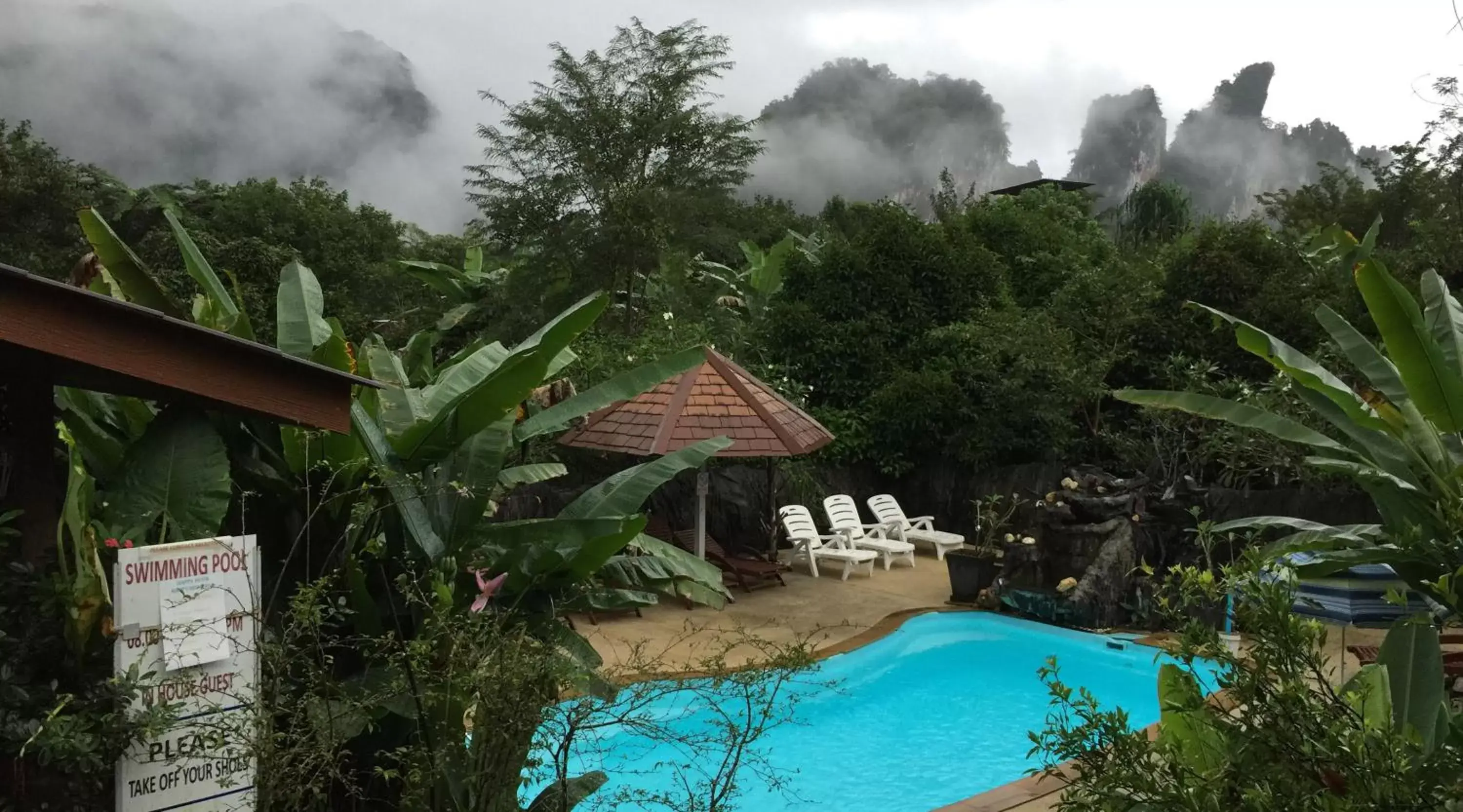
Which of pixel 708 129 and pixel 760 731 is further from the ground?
pixel 708 129

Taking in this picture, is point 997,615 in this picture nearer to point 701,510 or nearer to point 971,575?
point 971,575

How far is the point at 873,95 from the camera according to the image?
2127 inches

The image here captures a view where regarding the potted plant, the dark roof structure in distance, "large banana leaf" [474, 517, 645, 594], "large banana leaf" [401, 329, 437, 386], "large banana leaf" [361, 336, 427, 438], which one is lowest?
the potted plant

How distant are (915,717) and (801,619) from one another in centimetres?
155

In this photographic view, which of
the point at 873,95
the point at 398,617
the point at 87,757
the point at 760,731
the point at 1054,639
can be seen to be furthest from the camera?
the point at 873,95

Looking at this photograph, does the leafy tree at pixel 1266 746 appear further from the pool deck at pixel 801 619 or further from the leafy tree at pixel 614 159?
the leafy tree at pixel 614 159

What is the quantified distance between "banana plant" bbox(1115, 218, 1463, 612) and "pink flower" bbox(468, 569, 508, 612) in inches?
119

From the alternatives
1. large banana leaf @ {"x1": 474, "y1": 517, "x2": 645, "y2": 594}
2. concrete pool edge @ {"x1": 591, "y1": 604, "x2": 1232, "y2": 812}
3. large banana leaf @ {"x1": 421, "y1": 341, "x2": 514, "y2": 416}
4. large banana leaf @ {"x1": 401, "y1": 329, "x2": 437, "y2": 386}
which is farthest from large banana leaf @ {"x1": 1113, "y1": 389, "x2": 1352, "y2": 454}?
large banana leaf @ {"x1": 401, "y1": 329, "x2": 437, "y2": 386}

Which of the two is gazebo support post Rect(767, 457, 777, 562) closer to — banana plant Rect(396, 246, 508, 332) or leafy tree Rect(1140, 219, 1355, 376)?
leafy tree Rect(1140, 219, 1355, 376)

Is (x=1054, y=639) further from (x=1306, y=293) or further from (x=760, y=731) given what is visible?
(x=760, y=731)

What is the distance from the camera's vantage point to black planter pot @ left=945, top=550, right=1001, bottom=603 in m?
9.27

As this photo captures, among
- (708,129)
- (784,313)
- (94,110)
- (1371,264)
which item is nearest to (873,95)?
(94,110)

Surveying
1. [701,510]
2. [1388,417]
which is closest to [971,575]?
[701,510]

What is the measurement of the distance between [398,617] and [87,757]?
1.31 meters
